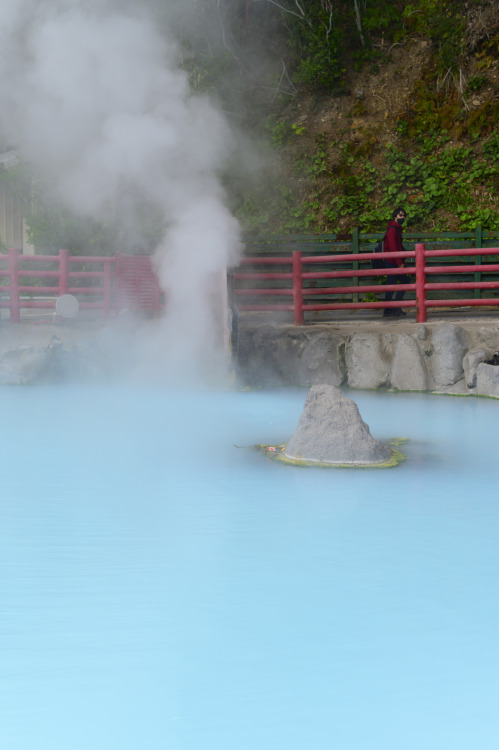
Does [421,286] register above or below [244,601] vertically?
above

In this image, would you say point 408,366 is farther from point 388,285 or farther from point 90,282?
point 90,282

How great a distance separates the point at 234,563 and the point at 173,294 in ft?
27.4

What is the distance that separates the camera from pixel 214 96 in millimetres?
20156

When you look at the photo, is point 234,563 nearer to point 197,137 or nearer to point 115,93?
point 115,93

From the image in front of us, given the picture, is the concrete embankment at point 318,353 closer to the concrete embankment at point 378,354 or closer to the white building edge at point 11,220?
the concrete embankment at point 378,354

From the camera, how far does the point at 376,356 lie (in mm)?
11344

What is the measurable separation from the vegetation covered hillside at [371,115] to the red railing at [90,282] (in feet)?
11.6

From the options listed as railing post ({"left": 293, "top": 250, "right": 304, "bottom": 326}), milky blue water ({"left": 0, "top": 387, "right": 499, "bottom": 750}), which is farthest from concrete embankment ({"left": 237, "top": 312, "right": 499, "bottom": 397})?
milky blue water ({"left": 0, "top": 387, "right": 499, "bottom": 750})

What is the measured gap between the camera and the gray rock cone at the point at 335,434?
6859 millimetres

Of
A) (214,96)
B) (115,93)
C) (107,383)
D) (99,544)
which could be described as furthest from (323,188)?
(99,544)

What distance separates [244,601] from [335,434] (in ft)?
9.95

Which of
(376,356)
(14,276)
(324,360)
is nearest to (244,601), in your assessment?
(376,356)

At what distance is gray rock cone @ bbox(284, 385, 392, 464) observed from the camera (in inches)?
270

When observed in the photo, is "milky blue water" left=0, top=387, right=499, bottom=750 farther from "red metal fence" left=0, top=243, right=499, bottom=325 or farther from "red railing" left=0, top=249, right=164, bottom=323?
"red railing" left=0, top=249, right=164, bottom=323
